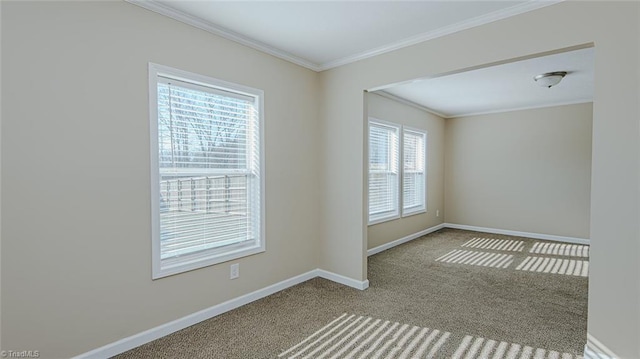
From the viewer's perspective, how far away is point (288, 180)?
3.33 m

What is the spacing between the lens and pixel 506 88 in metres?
4.43

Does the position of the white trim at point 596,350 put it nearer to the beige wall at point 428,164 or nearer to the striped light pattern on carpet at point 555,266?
the striped light pattern on carpet at point 555,266

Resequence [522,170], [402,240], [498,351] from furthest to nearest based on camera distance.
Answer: [522,170]
[402,240]
[498,351]

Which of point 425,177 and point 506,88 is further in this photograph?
point 425,177

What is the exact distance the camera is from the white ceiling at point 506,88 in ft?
11.2

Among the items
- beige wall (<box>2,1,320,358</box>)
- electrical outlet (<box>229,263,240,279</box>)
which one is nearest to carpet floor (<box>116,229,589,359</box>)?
electrical outlet (<box>229,263,240,279</box>)

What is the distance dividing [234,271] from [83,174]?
1.43 meters

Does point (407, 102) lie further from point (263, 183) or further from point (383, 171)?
→ point (263, 183)

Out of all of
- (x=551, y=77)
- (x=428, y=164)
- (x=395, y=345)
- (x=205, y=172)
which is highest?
(x=551, y=77)

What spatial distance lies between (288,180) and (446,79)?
2.45 metres

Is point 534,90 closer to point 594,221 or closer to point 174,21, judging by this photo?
point 594,221

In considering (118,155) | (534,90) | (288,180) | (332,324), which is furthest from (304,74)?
(534,90)

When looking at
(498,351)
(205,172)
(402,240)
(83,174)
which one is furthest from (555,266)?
(83,174)

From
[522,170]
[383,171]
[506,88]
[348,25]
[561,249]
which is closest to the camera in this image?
[348,25]
